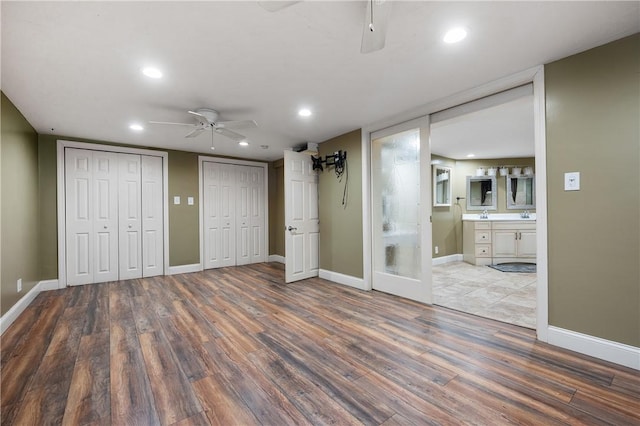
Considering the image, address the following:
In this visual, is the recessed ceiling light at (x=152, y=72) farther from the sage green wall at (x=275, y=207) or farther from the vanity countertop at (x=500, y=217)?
the vanity countertop at (x=500, y=217)

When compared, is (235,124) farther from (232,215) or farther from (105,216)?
(105,216)

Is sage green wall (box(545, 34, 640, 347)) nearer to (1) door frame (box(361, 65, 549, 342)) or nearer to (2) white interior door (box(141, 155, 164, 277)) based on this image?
(1) door frame (box(361, 65, 549, 342))

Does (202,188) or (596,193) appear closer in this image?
(596,193)

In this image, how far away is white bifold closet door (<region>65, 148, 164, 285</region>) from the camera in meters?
4.39

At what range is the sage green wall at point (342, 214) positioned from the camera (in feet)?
13.4

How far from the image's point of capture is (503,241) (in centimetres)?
562

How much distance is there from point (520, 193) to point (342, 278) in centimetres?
487

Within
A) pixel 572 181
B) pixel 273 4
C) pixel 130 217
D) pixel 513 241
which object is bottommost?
pixel 513 241

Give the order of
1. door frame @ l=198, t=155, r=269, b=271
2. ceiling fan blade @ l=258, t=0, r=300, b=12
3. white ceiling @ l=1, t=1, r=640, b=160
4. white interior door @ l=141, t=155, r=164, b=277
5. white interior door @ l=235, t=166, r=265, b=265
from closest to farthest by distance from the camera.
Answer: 1. ceiling fan blade @ l=258, t=0, r=300, b=12
2. white ceiling @ l=1, t=1, r=640, b=160
3. white interior door @ l=141, t=155, r=164, b=277
4. door frame @ l=198, t=155, r=269, b=271
5. white interior door @ l=235, t=166, r=265, b=265

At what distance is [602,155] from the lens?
80.4 inches

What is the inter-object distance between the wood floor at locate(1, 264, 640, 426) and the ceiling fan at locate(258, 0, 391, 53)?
2097mm

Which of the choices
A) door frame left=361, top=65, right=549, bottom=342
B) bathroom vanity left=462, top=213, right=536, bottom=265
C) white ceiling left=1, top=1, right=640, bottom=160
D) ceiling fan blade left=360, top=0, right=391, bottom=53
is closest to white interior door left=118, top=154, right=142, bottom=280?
white ceiling left=1, top=1, right=640, bottom=160

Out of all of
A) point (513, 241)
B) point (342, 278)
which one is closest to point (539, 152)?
point (342, 278)

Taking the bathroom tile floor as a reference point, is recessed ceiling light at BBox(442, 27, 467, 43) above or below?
above
